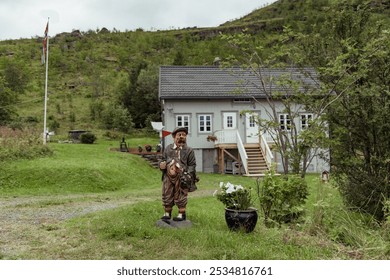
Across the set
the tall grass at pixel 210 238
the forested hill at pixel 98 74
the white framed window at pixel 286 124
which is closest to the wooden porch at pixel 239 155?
the white framed window at pixel 286 124

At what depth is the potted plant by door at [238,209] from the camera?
7.01m

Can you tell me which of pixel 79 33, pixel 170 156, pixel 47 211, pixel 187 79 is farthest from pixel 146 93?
pixel 79 33

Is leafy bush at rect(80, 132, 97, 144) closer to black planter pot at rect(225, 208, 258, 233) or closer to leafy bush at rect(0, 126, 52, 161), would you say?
leafy bush at rect(0, 126, 52, 161)

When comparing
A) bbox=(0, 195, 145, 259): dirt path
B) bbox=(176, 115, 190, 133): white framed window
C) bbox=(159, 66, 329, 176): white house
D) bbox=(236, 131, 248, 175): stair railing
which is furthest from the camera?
bbox=(176, 115, 190, 133): white framed window

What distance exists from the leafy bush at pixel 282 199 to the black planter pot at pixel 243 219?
62cm

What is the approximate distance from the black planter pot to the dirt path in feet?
10.9

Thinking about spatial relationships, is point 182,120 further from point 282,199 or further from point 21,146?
point 282,199

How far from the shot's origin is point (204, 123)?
23766 mm

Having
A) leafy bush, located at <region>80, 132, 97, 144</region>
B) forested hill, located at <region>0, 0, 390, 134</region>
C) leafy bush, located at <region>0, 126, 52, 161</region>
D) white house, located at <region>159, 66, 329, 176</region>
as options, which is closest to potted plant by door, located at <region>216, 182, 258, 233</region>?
forested hill, located at <region>0, 0, 390, 134</region>

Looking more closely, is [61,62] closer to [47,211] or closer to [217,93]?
[217,93]

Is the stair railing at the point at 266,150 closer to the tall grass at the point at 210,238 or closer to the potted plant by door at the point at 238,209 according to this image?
the tall grass at the point at 210,238

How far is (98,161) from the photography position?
18750mm

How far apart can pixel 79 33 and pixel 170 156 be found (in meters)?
76.8

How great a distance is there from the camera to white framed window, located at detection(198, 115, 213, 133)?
933 inches
